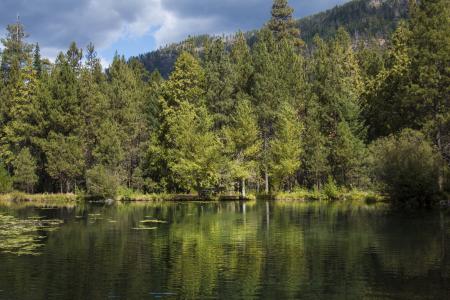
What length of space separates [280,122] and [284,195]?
10.1m

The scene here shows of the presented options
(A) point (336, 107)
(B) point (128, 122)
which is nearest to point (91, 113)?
(B) point (128, 122)

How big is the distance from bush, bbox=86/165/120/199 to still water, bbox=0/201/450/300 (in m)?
31.8

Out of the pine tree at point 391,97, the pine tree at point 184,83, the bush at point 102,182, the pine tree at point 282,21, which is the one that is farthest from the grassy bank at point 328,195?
the pine tree at point 282,21

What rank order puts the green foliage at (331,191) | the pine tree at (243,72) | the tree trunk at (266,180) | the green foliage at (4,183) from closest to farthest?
the green foliage at (331,191) → the tree trunk at (266,180) → the green foliage at (4,183) → the pine tree at (243,72)

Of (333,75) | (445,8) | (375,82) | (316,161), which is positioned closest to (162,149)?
(316,161)

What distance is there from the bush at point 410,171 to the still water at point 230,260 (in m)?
11.5

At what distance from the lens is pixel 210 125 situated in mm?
73875

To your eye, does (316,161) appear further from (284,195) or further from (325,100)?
(325,100)

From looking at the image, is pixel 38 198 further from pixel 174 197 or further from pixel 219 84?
pixel 219 84

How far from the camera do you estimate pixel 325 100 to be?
7875cm

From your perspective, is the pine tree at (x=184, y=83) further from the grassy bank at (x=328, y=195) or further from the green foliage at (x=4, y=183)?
the green foliage at (x=4, y=183)

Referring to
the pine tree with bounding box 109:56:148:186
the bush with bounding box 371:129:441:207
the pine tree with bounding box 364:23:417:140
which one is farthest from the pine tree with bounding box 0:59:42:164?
the bush with bounding box 371:129:441:207

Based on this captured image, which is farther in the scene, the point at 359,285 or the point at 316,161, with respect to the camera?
the point at 316,161

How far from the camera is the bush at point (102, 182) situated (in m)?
71.1
